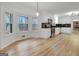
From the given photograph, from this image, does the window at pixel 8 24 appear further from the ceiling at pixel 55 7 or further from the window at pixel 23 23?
the ceiling at pixel 55 7

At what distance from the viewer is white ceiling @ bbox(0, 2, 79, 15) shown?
9.74 ft

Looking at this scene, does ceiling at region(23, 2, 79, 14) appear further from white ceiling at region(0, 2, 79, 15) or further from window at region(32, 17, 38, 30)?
window at region(32, 17, 38, 30)

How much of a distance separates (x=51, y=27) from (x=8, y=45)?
1018 mm

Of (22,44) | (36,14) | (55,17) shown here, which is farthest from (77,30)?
(22,44)

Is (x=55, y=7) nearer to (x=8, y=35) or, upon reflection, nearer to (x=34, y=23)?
(x=34, y=23)

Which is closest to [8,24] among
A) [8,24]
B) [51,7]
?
[8,24]

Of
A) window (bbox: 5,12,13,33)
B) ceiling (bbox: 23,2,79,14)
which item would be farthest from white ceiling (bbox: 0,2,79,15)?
window (bbox: 5,12,13,33)

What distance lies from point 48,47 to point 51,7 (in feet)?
2.86

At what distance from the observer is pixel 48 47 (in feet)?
10.2

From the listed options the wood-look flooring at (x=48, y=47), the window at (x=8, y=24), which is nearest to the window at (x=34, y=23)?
the wood-look flooring at (x=48, y=47)

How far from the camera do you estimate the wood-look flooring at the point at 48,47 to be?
2980 mm

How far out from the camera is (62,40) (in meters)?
3.14

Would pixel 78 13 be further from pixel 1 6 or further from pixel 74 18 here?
pixel 1 6

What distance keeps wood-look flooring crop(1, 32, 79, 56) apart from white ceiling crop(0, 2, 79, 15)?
21.9 inches
